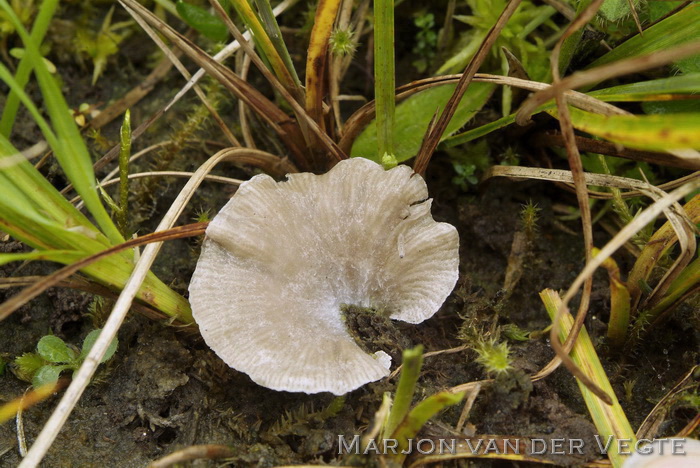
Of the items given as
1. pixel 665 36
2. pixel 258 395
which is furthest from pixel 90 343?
pixel 665 36

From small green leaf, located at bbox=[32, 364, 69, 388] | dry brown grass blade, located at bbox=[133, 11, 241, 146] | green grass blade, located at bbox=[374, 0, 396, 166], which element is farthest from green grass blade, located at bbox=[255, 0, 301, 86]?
small green leaf, located at bbox=[32, 364, 69, 388]

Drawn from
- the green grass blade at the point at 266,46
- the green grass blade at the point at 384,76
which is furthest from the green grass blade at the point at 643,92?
the green grass blade at the point at 266,46

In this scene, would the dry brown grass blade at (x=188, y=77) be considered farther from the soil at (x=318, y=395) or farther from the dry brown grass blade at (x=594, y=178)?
the dry brown grass blade at (x=594, y=178)

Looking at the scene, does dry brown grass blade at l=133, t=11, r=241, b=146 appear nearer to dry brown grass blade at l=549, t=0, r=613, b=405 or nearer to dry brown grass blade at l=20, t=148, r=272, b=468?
dry brown grass blade at l=20, t=148, r=272, b=468

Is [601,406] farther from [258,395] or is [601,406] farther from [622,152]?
[258,395]

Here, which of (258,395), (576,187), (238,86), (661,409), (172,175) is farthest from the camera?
(172,175)

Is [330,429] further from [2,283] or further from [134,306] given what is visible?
[2,283]
